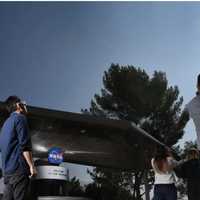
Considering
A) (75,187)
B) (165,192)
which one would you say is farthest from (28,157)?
(75,187)

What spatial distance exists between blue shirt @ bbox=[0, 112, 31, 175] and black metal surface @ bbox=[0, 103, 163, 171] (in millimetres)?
6843

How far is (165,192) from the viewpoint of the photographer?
15.7 feet

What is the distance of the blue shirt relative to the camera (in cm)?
306

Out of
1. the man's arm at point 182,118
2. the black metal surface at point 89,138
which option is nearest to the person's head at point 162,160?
the man's arm at point 182,118

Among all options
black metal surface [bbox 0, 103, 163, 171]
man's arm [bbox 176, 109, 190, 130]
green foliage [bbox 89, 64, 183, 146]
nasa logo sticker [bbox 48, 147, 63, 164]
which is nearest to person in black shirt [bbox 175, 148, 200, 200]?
man's arm [bbox 176, 109, 190, 130]

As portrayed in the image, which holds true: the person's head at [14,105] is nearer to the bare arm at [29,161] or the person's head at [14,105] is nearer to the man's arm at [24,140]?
the man's arm at [24,140]

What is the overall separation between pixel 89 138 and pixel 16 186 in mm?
10412

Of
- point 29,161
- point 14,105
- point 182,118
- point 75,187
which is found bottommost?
point 29,161

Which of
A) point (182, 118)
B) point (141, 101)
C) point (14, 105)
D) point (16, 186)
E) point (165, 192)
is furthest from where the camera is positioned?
point (141, 101)

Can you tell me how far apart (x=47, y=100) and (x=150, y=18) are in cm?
712

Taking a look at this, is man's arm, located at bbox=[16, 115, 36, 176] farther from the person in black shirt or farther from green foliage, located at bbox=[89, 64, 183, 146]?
green foliage, located at bbox=[89, 64, 183, 146]

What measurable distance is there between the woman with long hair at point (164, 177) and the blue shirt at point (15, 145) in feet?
7.20

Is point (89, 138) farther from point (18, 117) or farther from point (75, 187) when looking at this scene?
point (18, 117)

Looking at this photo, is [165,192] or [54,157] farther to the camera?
[54,157]
